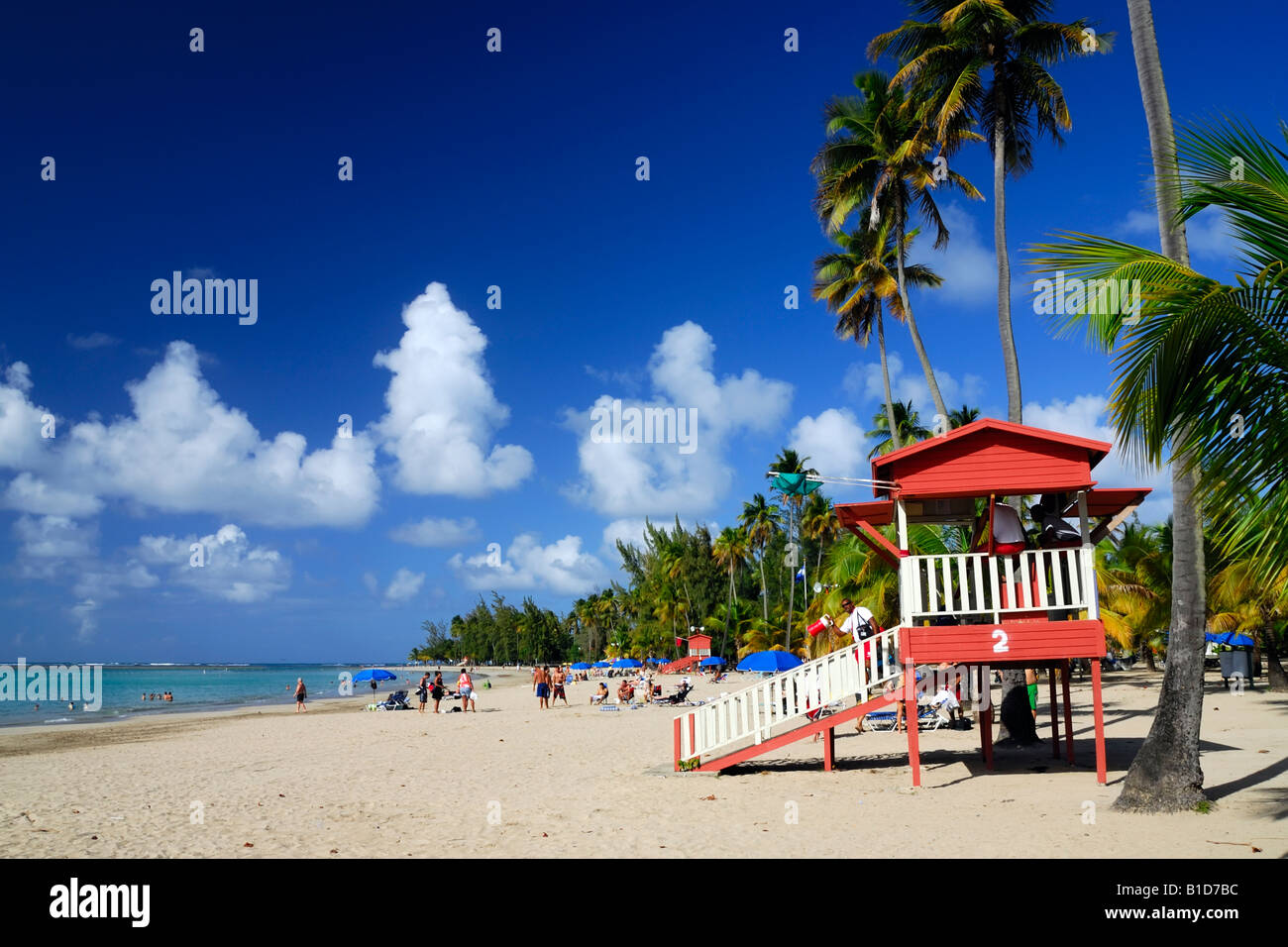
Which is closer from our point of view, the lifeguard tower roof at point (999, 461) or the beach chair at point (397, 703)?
the lifeguard tower roof at point (999, 461)

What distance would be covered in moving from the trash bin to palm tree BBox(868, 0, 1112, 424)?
15733 mm

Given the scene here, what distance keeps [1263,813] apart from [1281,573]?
5.30 m

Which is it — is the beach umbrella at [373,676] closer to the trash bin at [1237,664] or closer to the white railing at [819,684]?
the white railing at [819,684]

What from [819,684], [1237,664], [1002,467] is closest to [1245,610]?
[1237,664]

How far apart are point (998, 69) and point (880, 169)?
5.79 meters

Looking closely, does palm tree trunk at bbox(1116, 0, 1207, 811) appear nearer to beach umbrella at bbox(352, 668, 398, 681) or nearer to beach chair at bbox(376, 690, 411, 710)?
beach chair at bbox(376, 690, 411, 710)

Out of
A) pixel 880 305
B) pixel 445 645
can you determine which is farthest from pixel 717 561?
pixel 445 645

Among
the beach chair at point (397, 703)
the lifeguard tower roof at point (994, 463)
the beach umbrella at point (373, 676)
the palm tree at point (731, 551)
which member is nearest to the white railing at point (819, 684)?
the lifeguard tower roof at point (994, 463)

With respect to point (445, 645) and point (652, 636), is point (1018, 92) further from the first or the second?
point (445, 645)

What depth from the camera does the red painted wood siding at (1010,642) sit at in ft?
41.2

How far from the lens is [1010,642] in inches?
497

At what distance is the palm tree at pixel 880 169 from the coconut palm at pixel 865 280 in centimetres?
139
